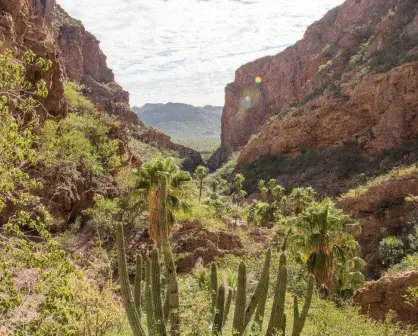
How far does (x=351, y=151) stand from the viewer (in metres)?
65.0

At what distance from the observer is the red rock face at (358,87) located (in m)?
58.0

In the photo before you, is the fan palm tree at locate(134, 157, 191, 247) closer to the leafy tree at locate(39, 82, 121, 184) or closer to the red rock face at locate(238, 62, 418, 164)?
the leafy tree at locate(39, 82, 121, 184)

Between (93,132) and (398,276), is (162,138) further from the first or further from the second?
(398,276)

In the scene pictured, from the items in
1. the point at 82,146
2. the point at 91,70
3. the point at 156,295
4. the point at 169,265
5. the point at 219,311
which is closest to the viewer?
the point at 169,265

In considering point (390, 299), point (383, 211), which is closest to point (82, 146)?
point (390, 299)

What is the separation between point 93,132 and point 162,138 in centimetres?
9842

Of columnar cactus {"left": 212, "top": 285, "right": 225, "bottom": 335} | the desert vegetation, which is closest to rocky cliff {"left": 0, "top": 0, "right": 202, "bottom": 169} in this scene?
the desert vegetation

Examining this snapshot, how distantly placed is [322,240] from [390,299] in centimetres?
458

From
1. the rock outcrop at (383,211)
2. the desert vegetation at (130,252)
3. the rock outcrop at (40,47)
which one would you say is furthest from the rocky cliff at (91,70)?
the rock outcrop at (383,211)

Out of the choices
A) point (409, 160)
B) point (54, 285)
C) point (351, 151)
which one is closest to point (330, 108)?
point (351, 151)

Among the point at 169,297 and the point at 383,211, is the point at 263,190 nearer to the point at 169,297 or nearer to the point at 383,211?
the point at 383,211

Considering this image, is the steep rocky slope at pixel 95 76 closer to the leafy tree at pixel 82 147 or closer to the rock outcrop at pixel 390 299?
the leafy tree at pixel 82 147

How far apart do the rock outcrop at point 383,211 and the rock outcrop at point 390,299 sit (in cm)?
1852

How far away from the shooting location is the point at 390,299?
18531mm
